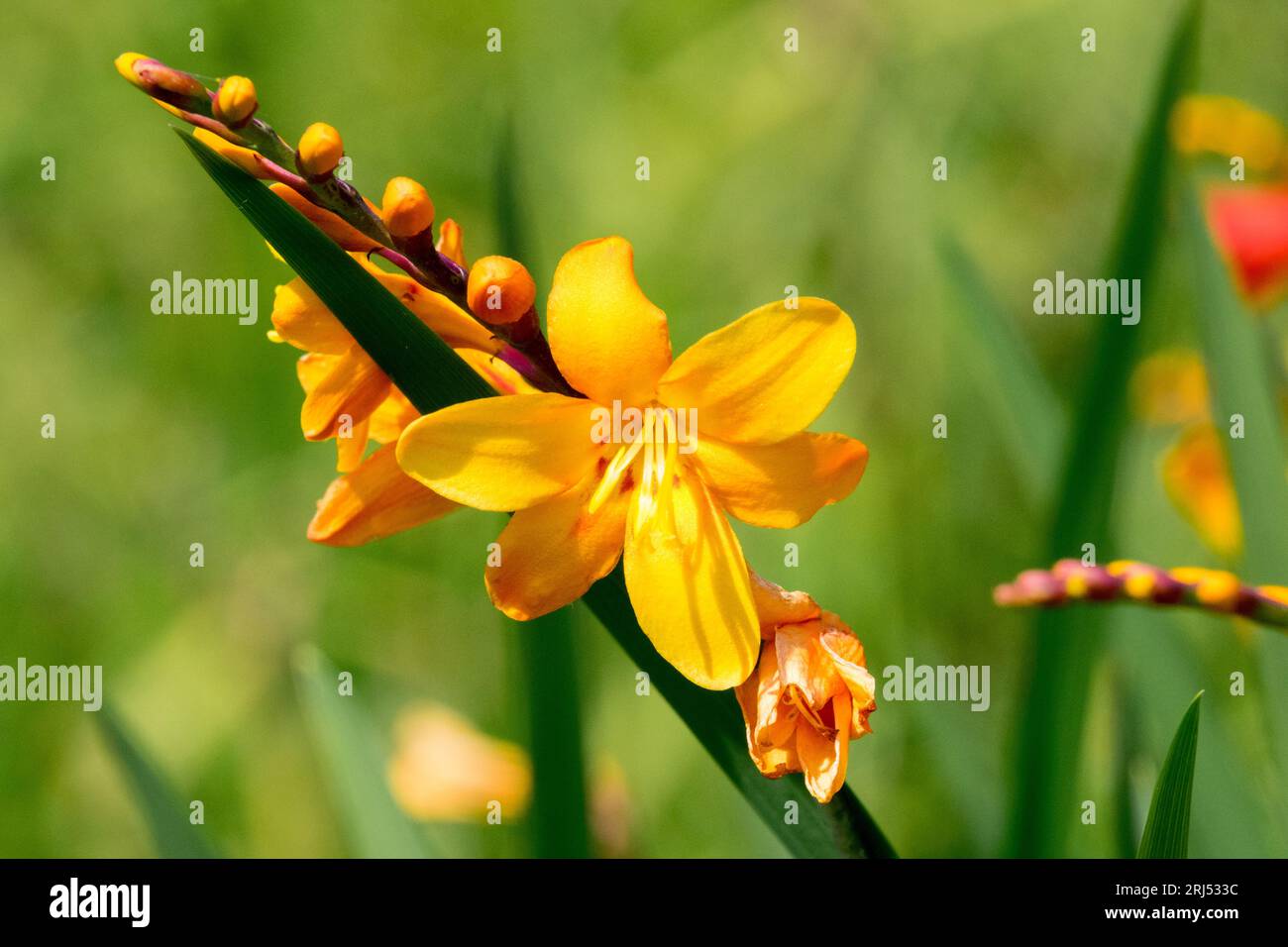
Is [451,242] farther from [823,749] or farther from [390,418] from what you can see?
[823,749]

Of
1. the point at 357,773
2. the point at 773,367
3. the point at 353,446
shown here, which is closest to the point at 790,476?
the point at 773,367

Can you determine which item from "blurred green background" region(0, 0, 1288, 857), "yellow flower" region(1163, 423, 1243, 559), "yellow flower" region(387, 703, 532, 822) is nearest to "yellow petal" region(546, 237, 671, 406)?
"yellow flower" region(387, 703, 532, 822)

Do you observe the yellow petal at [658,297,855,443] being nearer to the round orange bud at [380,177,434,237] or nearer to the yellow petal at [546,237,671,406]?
the yellow petal at [546,237,671,406]

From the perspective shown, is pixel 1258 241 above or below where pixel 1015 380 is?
above

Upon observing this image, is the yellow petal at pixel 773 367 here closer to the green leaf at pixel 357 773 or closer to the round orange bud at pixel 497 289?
the round orange bud at pixel 497 289

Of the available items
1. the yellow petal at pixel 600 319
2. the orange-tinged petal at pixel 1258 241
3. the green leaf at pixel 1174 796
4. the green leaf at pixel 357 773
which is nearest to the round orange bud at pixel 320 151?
the yellow petal at pixel 600 319
